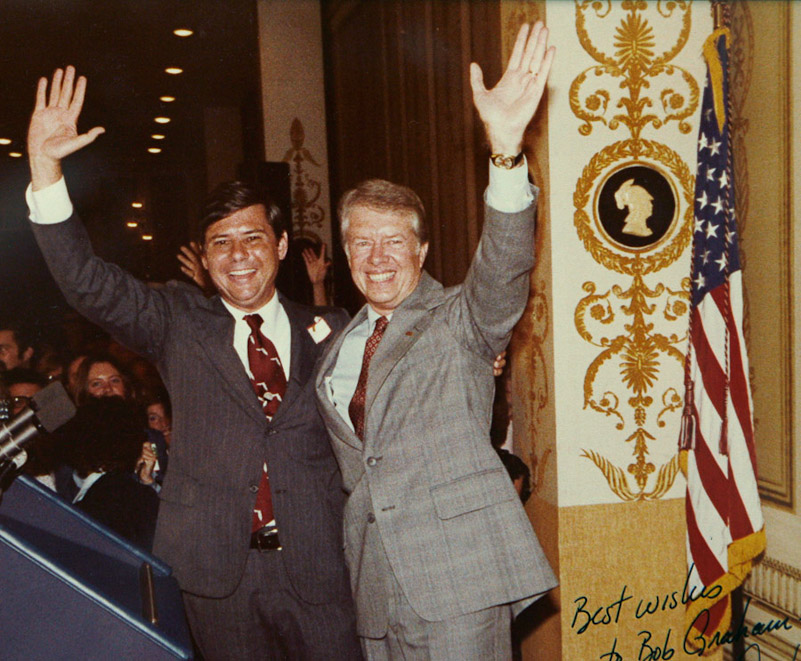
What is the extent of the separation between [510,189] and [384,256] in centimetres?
40

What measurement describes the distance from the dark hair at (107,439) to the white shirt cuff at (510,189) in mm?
1467

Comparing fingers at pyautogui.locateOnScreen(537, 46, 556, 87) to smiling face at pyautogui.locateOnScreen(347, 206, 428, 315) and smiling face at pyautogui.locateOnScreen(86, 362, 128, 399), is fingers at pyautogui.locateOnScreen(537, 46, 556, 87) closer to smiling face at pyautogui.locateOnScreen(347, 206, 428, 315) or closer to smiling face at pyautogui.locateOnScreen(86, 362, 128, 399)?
smiling face at pyautogui.locateOnScreen(347, 206, 428, 315)

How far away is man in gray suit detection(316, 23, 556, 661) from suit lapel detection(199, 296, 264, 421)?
25 cm

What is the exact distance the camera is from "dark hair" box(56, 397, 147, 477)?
2.49 meters

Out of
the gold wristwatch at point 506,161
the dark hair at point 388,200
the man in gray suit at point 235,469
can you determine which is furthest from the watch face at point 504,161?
the man in gray suit at point 235,469

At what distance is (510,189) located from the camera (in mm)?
1596

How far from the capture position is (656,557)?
106 inches

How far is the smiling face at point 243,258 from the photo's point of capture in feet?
7.06

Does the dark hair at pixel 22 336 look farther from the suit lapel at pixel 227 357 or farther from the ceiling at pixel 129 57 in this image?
the suit lapel at pixel 227 357

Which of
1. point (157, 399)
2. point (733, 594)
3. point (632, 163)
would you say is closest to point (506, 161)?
point (632, 163)

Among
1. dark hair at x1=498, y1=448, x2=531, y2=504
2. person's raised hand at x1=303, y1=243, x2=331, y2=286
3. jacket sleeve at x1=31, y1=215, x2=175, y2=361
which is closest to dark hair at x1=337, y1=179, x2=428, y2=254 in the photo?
jacket sleeve at x1=31, y1=215, x2=175, y2=361

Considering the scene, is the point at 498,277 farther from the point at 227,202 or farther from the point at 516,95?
the point at 227,202

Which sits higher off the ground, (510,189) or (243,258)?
(510,189)

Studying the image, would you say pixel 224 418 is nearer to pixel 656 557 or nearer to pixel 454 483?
pixel 454 483
